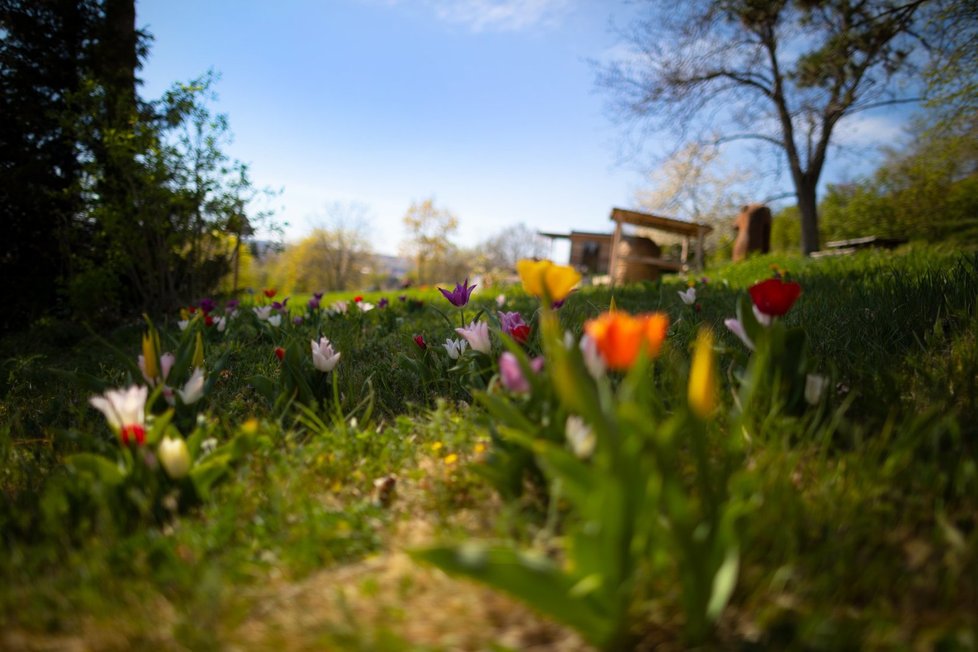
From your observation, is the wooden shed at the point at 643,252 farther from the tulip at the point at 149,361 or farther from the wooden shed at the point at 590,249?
the wooden shed at the point at 590,249

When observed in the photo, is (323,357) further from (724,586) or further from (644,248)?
(644,248)

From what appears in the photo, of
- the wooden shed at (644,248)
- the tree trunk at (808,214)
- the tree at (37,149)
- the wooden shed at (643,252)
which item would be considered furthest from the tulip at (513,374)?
the tree trunk at (808,214)

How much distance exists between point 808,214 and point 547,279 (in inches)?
555

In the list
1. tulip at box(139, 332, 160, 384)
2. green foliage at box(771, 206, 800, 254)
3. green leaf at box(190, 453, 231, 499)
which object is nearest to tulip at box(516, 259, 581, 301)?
green leaf at box(190, 453, 231, 499)

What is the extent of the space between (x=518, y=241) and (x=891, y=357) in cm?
5376

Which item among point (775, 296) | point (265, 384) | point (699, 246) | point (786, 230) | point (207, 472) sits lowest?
point (207, 472)

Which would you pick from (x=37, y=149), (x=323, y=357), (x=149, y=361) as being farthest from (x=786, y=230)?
(x=149, y=361)

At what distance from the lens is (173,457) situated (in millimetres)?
1146

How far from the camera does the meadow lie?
2.45 ft

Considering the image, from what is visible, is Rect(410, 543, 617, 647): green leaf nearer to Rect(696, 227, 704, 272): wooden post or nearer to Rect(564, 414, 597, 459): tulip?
Rect(564, 414, 597, 459): tulip

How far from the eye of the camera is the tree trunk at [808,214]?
479 inches

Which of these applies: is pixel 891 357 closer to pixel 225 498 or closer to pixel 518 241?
pixel 225 498

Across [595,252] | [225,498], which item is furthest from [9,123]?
[595,252]

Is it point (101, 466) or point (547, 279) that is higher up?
point (547, 279)
